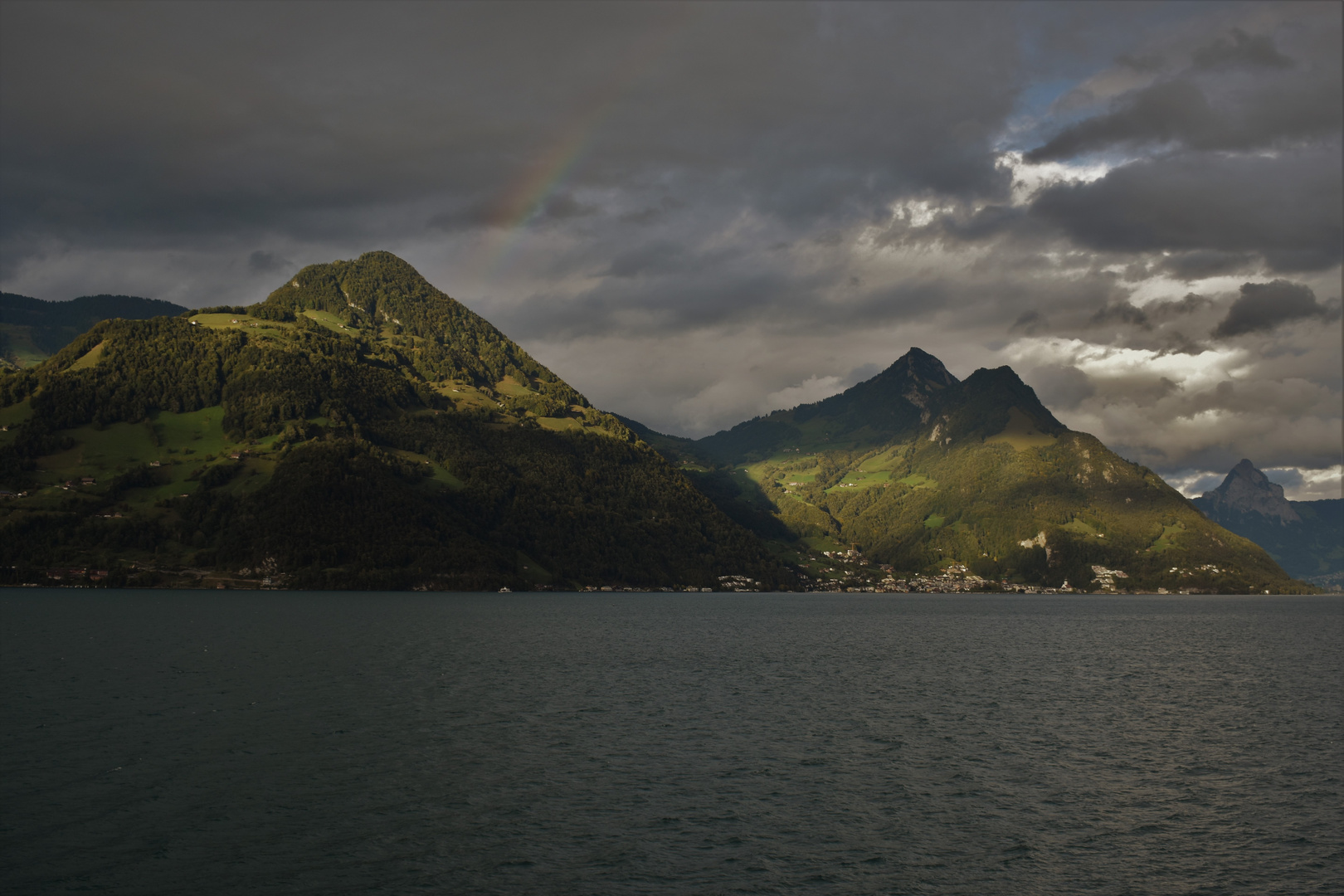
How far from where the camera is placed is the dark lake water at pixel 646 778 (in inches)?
1486

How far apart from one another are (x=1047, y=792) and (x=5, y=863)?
173 feet

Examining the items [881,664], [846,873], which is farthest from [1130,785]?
[881,664]

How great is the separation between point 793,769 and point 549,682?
4472 centimetres

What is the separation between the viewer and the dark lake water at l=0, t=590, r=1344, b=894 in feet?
124

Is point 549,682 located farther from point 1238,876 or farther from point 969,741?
point 1238,876

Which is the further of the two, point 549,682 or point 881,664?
point 881,664

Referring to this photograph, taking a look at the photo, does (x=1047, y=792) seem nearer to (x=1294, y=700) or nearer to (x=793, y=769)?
(x=793, y=769)

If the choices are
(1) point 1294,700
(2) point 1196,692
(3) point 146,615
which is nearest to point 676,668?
(2) point 1196,692

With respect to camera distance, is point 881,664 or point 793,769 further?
point 881,664

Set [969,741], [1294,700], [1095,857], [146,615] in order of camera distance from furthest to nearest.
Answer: [146,615] → [1294,700] → [969,741] → [1095,857]

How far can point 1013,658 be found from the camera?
5276 inches

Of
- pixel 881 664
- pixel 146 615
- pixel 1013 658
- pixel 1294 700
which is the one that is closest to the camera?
pixel 1294 700

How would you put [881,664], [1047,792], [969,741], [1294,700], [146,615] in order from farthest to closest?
1. [146,615]
2. [881,664]
3. [1294,700]
4. [969,741]
5. [1047,792]

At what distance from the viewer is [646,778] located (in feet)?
177
